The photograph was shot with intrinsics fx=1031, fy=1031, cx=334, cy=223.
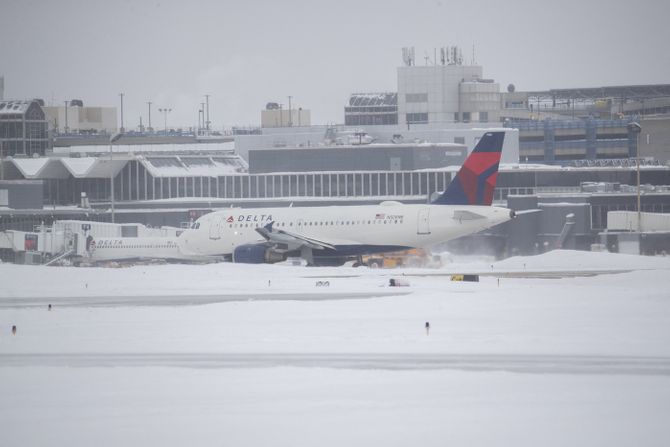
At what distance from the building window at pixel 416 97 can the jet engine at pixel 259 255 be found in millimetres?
95017

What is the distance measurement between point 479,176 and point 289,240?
39.4ft

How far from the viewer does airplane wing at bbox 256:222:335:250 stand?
2427 inches

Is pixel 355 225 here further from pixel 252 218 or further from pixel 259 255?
pixel 252 218

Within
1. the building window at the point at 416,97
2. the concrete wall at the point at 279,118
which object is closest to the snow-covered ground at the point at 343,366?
the building window at the point at 416,97

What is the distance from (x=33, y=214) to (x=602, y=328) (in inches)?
3147

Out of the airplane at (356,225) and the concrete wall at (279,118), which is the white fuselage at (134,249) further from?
the concrete wall at (279,118)

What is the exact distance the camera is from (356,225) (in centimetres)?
6197

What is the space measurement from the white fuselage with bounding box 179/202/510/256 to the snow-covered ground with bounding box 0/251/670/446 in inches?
566

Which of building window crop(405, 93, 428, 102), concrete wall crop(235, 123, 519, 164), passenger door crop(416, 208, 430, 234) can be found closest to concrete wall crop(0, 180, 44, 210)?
concrete wall crop(235, 123, 519, 164)

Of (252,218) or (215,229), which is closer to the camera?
(252,218)

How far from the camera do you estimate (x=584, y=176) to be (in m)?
101

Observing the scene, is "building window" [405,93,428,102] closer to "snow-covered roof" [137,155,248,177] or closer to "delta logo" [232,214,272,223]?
"snow-covered roof" [137,155,248,177]

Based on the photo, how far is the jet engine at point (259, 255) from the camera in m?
62.9

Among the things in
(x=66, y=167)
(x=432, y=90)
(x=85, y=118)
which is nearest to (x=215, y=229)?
(x=66, y=167)
